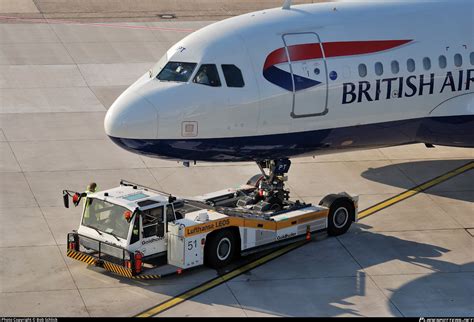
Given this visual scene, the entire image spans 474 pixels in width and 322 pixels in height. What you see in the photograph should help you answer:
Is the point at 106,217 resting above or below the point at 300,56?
below

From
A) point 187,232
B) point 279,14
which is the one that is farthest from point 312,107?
point 187,232

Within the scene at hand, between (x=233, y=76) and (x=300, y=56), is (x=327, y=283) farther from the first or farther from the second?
(x=300, y=56)

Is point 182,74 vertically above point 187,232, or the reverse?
point 182,74

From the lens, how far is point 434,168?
116 ft

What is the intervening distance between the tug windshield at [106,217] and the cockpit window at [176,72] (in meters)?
3.29

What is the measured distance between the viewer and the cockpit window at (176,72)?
28.0 meters

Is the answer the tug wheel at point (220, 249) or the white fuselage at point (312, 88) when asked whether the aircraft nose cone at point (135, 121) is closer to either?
the white fuselage at point (312, 88)

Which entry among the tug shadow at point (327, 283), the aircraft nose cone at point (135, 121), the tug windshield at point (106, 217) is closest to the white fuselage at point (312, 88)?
the aircraft nose cone at point (135, 121)

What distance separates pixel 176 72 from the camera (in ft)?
92.6

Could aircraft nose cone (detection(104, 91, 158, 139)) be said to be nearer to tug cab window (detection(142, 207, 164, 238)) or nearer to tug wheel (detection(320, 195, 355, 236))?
tug cab window (detection(142, 207, 164, 238))

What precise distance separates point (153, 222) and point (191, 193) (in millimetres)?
5760

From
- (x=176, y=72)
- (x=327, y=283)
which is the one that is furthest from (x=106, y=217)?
(x=327, y=283)

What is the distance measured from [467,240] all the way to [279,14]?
286 inches

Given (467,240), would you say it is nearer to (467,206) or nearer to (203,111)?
(467,206)
